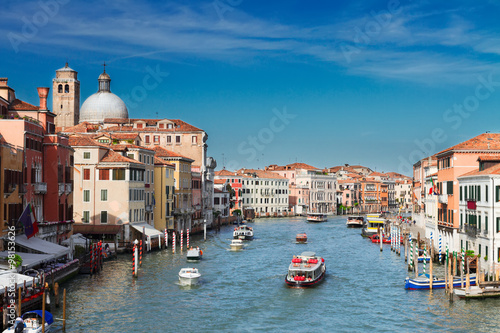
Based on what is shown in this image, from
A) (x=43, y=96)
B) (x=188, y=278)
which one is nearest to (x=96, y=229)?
(x=43, y=96)

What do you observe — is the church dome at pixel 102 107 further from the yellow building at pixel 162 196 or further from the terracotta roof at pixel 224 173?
Answer: the yellow building at pixel 162 196

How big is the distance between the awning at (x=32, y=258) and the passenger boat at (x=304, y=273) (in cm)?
984

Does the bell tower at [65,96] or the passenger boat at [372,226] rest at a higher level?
the bell tower at [65,96]

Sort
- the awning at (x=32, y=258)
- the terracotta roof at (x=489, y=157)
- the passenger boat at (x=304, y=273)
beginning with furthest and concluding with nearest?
1. the terracotta roof at (x=489, y=157)
2. the passenger boat at (x=304, y=273)
3. the awning at (x=32, y=258)

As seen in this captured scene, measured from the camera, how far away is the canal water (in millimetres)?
22438

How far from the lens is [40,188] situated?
99.9 ft

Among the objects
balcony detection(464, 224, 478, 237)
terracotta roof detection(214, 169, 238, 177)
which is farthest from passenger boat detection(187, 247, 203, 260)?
terracotta roof detection(214, 169, 238, 177)

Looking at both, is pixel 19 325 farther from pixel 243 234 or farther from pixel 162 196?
pixel 243 234

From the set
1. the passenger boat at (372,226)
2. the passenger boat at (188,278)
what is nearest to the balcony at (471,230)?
the passenger boat at (188,278)

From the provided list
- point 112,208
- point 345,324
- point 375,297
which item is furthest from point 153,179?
point 345,324

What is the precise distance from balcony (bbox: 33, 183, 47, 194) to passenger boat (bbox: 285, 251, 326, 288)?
11.2m

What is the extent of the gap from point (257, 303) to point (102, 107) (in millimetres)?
57375

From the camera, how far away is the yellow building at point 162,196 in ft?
167

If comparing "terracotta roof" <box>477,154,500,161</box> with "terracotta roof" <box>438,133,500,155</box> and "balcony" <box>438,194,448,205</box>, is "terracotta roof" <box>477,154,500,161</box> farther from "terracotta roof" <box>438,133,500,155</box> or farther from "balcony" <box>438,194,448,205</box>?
"balcony" <box>438,194,448,205</box>
